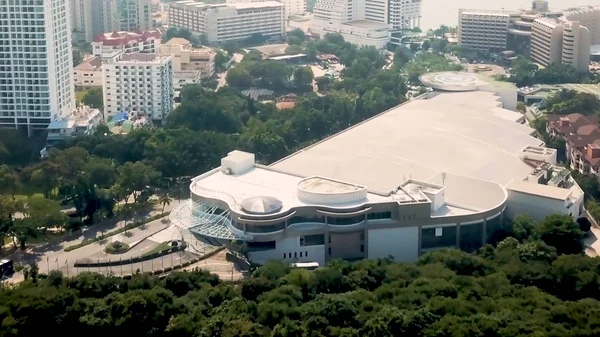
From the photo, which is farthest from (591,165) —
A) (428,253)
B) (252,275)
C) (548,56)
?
(548,56)

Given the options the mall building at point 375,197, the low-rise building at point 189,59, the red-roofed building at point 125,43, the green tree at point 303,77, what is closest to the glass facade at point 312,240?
the mall building at point 375,197

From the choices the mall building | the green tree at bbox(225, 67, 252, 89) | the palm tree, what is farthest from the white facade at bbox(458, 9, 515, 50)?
the palm tree

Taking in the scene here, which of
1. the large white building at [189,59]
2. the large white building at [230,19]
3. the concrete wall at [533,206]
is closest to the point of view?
the concrete wall at [533,206]

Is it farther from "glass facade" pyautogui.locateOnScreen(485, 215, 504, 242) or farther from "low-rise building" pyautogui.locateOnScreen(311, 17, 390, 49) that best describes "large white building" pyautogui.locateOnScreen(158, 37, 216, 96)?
"glass facade" pyautogui.locateOnScreen(485, 215, 504, 242)

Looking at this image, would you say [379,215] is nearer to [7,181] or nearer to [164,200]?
[164,200]

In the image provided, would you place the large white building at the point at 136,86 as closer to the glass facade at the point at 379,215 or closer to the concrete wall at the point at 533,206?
the glass facade at the point at 379,215

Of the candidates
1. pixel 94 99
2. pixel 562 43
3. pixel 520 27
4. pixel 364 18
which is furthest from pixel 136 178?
pixel 364 18
